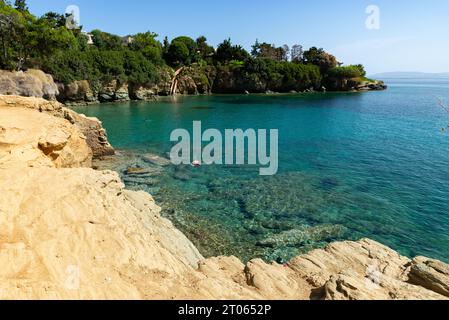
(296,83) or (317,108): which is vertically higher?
(296,83)

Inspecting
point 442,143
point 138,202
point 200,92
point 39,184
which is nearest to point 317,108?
point 442,143

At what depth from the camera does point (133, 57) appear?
76.2 meters

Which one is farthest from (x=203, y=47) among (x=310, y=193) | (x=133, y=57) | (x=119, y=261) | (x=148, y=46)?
(x=119, y=261)

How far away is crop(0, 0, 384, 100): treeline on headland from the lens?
51.0 metres

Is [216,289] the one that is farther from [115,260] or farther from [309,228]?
[309,228]

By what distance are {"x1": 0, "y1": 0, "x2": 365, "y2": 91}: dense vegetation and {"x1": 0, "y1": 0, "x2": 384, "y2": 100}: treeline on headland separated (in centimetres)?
13

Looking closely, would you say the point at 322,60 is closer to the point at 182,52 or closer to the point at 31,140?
the point at 182,52

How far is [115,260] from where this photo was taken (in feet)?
26.3

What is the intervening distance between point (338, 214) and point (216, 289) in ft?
38.7

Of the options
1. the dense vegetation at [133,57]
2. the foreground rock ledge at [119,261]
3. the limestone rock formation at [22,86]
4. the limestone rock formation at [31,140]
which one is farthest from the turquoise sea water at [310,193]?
the dense vegetation at [133,57]

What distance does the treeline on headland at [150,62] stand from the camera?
2009 inches

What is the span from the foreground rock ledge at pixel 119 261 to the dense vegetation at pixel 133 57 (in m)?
47.9

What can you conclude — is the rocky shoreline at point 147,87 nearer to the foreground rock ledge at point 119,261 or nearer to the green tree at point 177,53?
the green tree at point 177,53

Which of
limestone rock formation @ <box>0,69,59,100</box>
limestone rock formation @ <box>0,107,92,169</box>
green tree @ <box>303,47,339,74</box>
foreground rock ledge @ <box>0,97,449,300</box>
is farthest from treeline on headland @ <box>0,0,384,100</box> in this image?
foreground rock ledge @ <box>0,97,449,300</box>
